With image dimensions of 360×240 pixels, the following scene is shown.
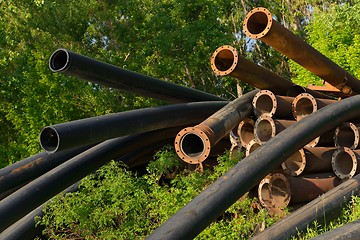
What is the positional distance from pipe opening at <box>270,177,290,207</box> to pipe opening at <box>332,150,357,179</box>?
966 mm

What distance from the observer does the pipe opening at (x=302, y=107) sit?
30.9 ft

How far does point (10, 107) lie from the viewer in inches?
713

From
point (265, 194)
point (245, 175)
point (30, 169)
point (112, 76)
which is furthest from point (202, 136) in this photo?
point (30, 169)

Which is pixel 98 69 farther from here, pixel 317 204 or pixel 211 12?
pixel 211 12

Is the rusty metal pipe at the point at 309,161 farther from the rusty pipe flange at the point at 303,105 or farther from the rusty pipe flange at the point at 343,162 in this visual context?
the rusty pipe flange at the point at 303,105

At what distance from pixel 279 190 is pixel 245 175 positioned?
2126mm

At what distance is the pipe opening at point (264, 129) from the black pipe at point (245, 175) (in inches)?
34.6

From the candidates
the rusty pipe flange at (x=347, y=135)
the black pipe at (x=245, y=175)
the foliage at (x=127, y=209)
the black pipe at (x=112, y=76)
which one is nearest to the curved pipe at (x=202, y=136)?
the black pipe at (x=245, y=175)

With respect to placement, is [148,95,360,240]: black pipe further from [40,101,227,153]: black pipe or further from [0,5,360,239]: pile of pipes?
[40,101,227,153]: black pipe

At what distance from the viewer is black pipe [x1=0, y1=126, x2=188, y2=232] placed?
8.33m

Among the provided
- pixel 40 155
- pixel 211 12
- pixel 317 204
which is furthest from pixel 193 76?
pixel 317 204

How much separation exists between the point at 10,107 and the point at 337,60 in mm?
10752

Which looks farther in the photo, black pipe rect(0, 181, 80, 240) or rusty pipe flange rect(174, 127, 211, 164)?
black pipe rect(0, 181, 80, 240)

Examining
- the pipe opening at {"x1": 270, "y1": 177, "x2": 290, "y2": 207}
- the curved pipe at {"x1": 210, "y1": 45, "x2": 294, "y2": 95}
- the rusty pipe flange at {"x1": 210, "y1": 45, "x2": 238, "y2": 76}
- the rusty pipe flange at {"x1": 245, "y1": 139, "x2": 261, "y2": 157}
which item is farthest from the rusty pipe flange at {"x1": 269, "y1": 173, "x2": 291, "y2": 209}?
the rusty pipe flange at {"x1": 210, "y1": 45, "x2": 238, "y2": 76}
